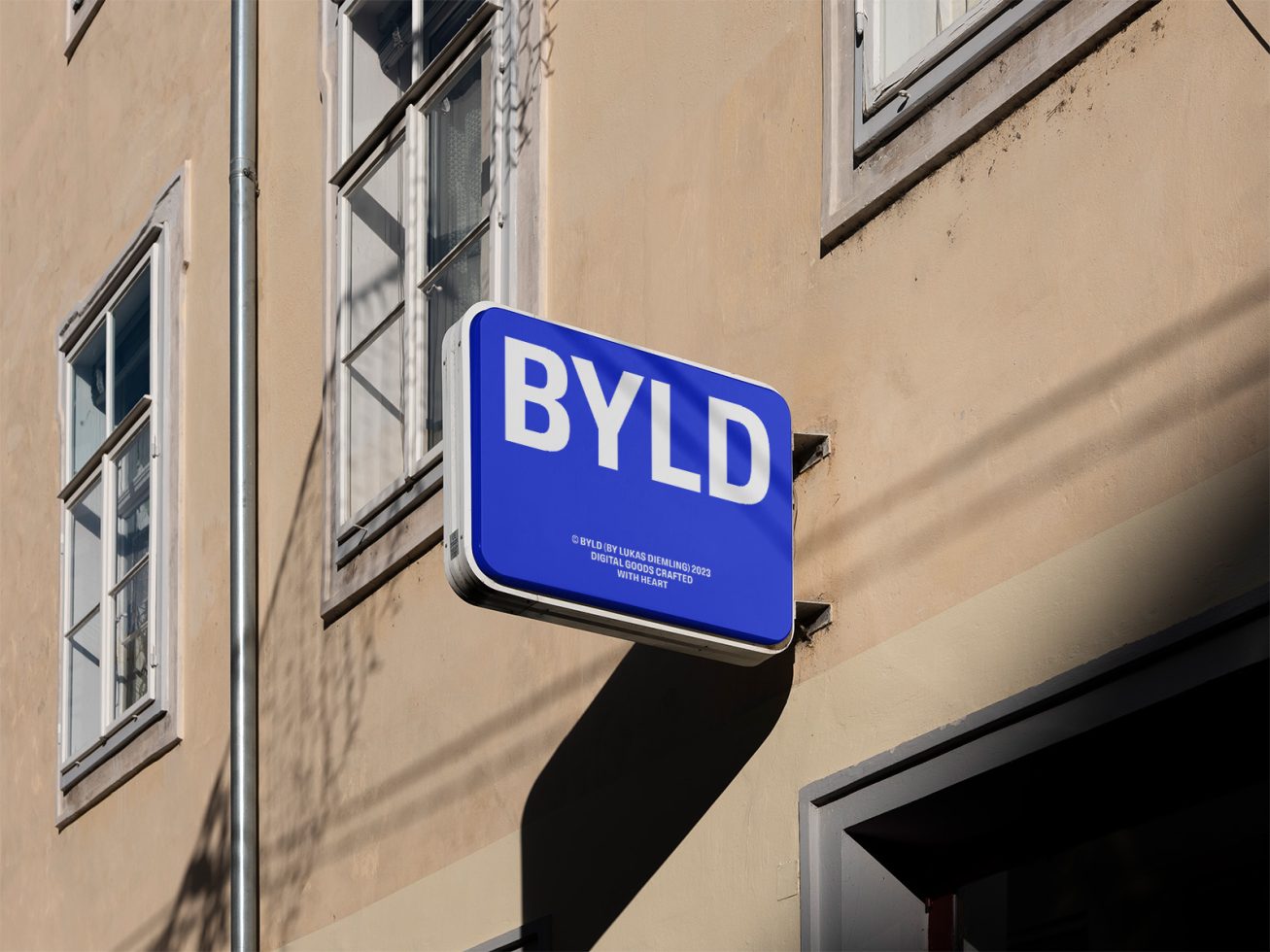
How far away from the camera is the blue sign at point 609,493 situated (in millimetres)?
4781

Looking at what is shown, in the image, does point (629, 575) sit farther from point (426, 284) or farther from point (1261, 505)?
point (426, 284)

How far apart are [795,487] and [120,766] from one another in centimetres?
482

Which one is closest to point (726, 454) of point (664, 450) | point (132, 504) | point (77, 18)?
point (664, 450)

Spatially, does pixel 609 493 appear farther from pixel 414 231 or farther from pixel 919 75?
pixel 414 231

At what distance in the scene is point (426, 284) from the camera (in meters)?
7.73

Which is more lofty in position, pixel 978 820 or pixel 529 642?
pixel 529 642

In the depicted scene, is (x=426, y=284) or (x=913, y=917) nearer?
(x=913, y=917)

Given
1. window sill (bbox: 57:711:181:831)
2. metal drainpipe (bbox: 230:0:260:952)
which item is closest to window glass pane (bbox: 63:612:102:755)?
window sill (bbox: 57:711:181:831)

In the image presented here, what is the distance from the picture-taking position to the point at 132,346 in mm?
10422

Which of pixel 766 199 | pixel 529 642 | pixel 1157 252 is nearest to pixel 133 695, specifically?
pixel 529 642

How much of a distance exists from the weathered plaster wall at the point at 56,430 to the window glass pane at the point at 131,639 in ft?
1.61

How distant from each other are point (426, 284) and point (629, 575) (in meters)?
3.09

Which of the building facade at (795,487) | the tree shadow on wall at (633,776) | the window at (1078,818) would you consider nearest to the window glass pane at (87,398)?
the building facade at (795,487)

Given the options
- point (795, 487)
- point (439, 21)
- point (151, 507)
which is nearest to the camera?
point (795, 487)
